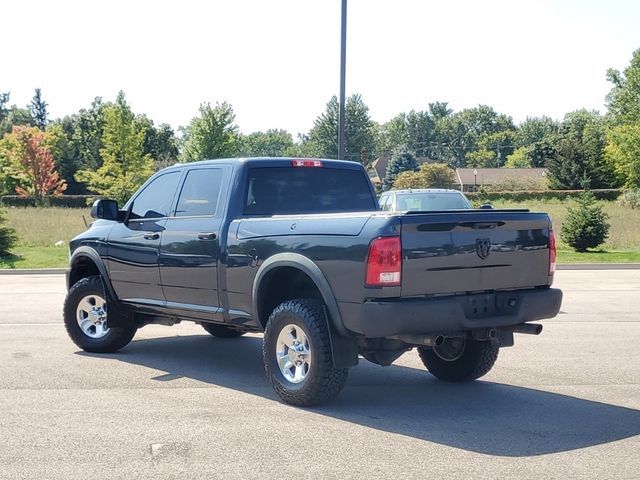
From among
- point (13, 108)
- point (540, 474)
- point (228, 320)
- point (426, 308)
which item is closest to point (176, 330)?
point (228, 320)

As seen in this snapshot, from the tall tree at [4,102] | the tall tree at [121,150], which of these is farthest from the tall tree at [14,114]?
the tall tree at [121,150]

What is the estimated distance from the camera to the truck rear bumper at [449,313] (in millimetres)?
5957

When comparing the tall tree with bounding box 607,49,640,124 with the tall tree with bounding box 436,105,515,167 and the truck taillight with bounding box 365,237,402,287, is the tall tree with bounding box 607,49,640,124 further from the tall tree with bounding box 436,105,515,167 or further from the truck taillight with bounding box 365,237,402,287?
the tall tree with bounding box 436,105,515,167

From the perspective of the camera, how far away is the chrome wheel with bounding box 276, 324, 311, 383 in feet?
22.0

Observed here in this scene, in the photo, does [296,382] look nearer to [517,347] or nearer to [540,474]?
[540,474]

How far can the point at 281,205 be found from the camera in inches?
311

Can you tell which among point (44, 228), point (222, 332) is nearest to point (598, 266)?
point (222, 332)

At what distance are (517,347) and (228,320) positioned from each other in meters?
3.82

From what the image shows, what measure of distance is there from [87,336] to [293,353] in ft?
11.2

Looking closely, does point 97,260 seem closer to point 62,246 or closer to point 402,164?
point 62,246

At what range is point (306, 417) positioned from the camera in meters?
6.36

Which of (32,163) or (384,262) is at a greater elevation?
(32,163)

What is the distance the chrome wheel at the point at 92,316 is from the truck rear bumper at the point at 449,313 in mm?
4044

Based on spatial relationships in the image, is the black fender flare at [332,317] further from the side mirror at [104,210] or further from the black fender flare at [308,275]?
the side mirror at [104,210]
